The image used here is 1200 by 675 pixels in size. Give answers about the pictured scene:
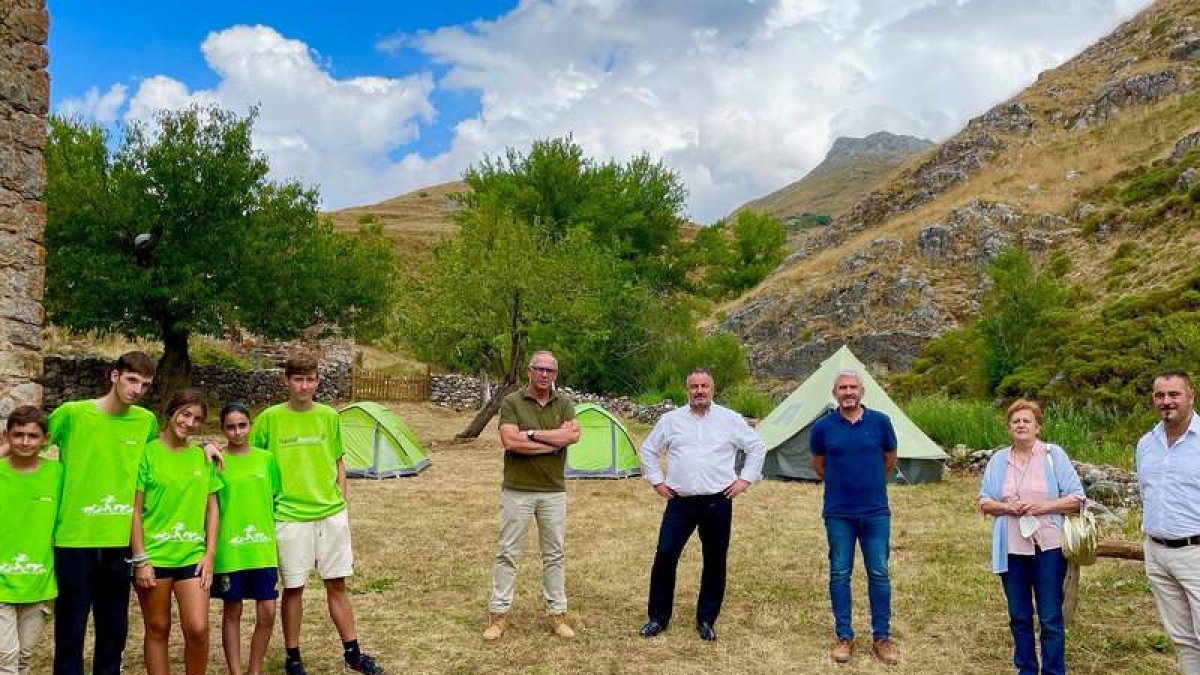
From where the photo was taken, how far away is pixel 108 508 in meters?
4.09

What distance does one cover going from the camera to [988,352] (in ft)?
63.3

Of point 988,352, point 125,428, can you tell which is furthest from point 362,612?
point 988,352

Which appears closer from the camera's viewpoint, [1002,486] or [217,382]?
[1002,486]

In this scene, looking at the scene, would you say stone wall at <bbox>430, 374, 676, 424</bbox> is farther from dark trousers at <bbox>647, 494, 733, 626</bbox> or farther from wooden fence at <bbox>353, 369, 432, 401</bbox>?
dark trousers at <bbox>647, 494, 733, 626</bbox>

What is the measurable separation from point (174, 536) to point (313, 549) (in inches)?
32.7

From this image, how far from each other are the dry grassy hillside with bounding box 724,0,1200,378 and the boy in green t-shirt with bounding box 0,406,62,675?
22542mm

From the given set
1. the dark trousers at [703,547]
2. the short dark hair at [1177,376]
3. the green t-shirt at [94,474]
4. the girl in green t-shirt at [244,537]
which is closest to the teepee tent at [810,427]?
the dark trousers at [703,547]

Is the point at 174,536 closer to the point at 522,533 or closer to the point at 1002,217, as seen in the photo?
the point at 522,533

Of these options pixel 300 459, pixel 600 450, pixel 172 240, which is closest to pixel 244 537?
pixel 300 459


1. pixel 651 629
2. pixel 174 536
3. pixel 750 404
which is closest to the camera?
pixel 174 536

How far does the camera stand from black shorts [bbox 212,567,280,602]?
4477 millimetres

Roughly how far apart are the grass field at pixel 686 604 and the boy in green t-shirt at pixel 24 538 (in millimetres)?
1459

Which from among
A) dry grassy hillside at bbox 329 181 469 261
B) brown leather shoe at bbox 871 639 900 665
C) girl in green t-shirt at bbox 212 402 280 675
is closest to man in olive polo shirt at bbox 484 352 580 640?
girl in green t-shirt at bbox 212 402 280 675

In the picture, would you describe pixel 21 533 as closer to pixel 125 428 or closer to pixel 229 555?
pixel 125 428
